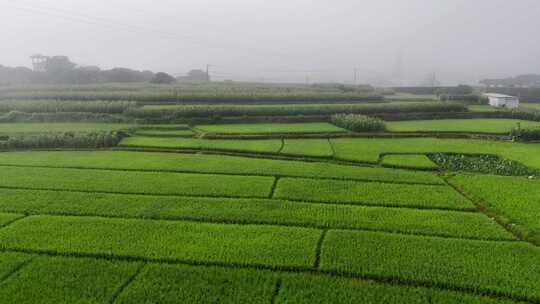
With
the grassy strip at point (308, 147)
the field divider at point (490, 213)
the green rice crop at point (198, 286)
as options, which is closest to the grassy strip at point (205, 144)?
the grassy strip at point (308, 147)

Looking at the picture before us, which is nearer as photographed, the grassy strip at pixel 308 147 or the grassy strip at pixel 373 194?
the grassy strip at pixel 373 194

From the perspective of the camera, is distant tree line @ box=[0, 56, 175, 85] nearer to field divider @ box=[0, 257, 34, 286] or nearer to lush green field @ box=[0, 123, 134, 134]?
lush green field @ box=[0, 123, 134, 134]

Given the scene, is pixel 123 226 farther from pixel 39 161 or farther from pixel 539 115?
pixel 539 115

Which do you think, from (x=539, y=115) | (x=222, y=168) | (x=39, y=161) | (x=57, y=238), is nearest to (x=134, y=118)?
(x=39, y=161)

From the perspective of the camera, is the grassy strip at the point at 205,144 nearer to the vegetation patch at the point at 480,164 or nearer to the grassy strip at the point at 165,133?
the grassy strip at the point at 165,133

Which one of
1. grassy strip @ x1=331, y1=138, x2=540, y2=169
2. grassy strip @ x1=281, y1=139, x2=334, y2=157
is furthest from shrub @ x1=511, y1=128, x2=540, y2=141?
grassy strip @ x1=281, y1=139, x2=334, y2=157

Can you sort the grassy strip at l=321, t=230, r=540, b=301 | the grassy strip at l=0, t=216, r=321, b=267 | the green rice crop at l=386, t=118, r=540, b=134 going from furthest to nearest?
the green rice crop at l=386, t=118, r=540, b=134 < the grassy strip at l=0, t=216, r=321, b=267 < the grassy strip at l=321, t=230, r=540, b=301
